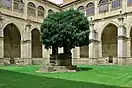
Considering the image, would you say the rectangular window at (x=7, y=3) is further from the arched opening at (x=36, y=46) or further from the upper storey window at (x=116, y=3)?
the upper storey window at (x=116, y=3)

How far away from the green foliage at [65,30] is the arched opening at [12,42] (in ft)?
58.1

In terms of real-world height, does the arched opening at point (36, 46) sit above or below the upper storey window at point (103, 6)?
below

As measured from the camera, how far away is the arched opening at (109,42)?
1458 inches

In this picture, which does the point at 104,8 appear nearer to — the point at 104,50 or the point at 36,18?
the point at 104,50

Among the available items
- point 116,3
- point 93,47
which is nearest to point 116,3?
point 116,3

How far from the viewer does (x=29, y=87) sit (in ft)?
30.2

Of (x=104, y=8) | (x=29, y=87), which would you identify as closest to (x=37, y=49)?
(x=104, y=8)

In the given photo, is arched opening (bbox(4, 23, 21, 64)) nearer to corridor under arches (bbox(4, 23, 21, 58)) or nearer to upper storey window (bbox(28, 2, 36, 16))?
corridor under arches (bbox(4, 23, 21, 58))

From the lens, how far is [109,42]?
3769cm

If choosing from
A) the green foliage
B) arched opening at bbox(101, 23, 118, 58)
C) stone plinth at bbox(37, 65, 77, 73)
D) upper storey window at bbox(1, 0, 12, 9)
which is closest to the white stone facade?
arched opening at bbox(101, 23, 118, 58)

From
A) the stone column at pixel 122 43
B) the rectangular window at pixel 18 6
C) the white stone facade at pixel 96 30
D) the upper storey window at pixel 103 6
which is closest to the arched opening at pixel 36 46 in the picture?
the white stone facade at pixel 96 30

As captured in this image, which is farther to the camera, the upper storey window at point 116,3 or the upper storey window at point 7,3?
the upper storey window at point 116,3

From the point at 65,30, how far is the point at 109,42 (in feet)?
67.5

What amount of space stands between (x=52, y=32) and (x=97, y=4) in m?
19.2
